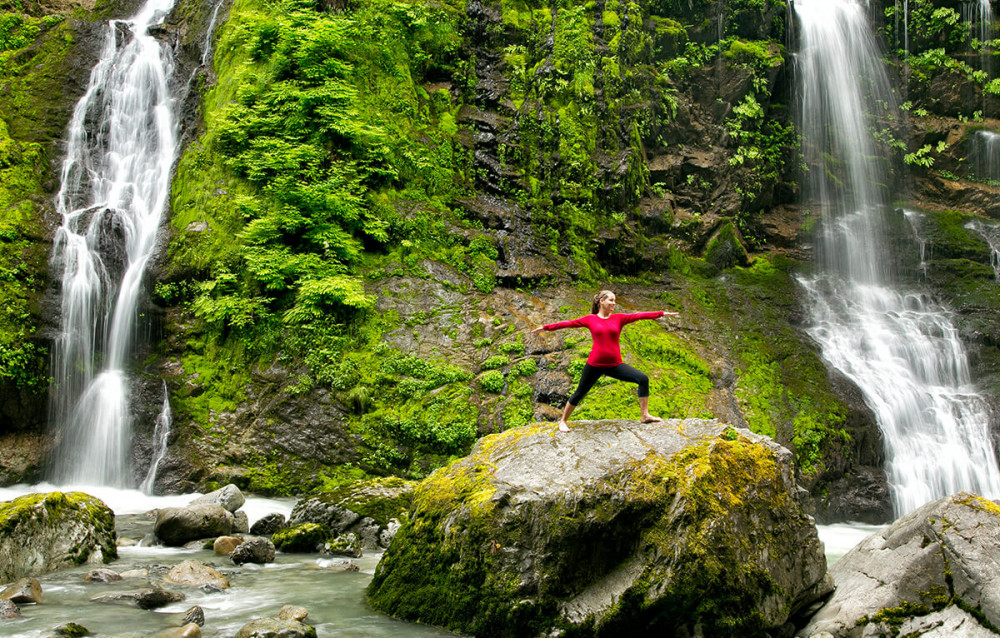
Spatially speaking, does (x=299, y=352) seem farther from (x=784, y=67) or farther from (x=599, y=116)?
(x=784, y=67)

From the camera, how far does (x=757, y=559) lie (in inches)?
204

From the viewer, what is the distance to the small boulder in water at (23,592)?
5.72 m

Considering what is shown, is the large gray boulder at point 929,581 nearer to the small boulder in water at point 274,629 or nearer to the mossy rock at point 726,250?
the small boulder in water at point 274,629

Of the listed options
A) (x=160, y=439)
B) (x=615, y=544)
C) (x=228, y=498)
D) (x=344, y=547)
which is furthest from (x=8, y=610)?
(x=160, y=439)

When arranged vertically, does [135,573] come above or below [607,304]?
below

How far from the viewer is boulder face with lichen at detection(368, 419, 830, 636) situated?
4.88 metres

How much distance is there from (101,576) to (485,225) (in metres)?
11.3

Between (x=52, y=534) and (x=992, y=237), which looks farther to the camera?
(x=992, y=237)

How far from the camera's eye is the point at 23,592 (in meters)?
5.77

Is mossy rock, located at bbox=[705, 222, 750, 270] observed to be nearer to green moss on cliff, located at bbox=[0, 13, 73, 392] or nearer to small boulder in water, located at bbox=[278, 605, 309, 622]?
small boulder in water, located at bbox=[278, 605, 309, 622]

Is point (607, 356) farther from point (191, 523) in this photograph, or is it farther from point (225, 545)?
point (191, 523)

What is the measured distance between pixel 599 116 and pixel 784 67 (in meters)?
7.62

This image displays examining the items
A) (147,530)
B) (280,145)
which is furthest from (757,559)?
(280,145)

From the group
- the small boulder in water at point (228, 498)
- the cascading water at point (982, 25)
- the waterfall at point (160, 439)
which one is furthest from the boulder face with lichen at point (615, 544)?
the cascading water at point (982, 25)
